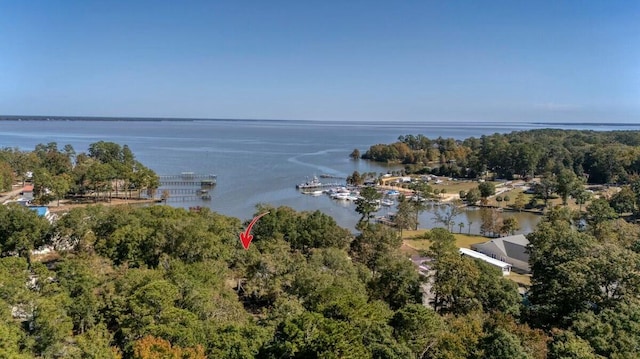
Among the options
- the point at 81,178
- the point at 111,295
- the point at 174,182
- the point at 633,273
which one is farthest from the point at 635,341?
the point at 174,182

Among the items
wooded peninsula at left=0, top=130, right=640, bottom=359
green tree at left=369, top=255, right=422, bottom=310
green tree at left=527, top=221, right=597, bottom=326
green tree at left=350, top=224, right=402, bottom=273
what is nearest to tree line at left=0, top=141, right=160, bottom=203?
wooded peninsula at left=0, top=130, right=640, bottom=359

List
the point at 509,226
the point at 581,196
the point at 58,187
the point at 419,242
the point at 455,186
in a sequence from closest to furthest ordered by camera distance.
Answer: the point at 419,242 → the point at 509,226 → the point at 58,187 → the point at 581,196 → the point at 455,186

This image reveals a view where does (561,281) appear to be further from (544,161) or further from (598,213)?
(544,161)

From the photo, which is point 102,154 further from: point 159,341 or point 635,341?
point 635,341

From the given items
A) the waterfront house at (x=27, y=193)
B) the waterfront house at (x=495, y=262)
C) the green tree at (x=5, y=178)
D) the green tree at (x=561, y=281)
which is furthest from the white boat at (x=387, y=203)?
the green tree at (x=5, y=178)

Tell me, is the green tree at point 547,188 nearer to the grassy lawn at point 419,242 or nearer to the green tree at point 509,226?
the green tree at point 509,226

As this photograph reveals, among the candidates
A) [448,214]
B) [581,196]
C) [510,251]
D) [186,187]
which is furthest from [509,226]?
[186,187]
